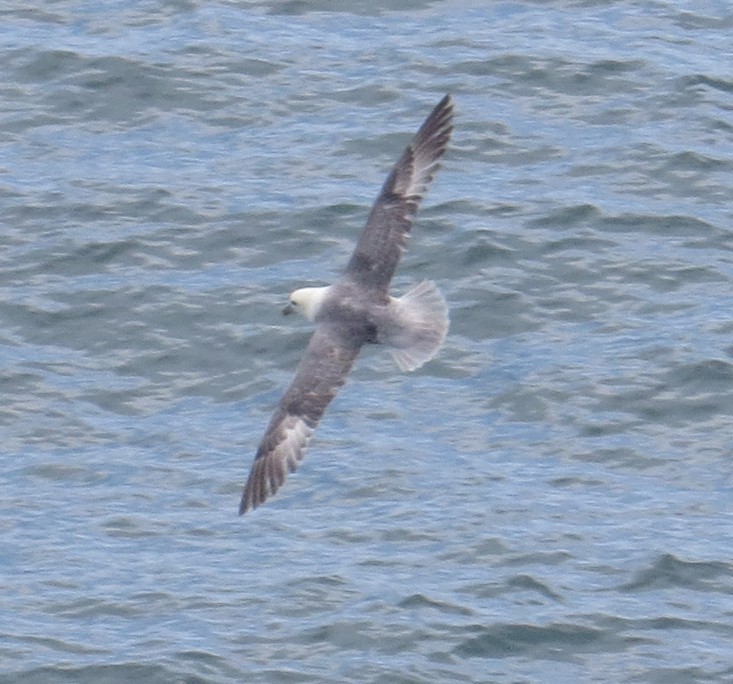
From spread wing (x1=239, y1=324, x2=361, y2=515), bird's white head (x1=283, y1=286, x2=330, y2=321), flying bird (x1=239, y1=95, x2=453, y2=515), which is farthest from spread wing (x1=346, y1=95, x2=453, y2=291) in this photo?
spread wing (x1=239, y1=324, x2=361, y2=515)

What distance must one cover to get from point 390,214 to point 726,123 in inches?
216

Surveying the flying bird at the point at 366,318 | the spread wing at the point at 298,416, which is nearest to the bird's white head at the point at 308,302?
the flying bird at the point at 366,318

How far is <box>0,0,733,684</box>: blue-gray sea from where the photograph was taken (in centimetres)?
1144

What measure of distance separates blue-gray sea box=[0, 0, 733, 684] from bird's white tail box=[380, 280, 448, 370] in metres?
1.37

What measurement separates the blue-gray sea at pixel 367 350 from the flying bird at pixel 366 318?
1.15 meters

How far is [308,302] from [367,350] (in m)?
2.06

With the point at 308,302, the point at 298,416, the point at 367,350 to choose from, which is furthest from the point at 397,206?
the point at 367,350

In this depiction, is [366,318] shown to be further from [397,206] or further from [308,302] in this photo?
[397,206]

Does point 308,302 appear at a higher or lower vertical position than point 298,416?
higher

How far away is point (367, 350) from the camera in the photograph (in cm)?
1366

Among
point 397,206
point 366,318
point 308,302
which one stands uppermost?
point 397,206

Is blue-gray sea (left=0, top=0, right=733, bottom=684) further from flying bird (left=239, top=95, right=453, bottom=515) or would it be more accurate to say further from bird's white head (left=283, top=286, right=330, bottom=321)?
bird's white head (left=283, top=286, right=330, bottom=321)

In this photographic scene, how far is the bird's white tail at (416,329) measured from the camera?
1120cm

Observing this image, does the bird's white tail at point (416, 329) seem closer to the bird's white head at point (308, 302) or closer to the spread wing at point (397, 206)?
the spread wing at point (397, 206)
